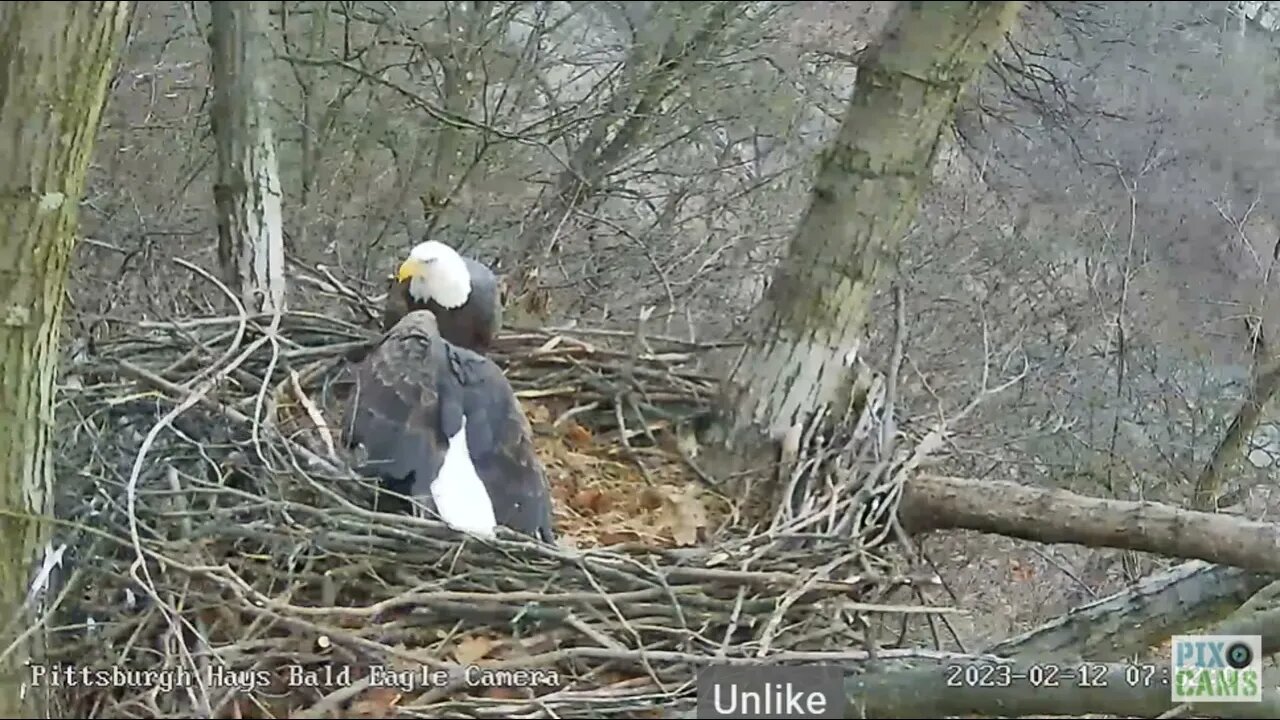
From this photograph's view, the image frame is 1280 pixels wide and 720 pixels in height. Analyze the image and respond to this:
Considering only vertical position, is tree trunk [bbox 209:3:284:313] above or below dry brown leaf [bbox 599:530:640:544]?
above

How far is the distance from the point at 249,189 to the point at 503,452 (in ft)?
2.90

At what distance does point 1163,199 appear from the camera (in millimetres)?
2781

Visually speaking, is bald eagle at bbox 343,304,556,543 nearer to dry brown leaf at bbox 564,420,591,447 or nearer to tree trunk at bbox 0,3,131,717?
dry brown leaf at bbox 564,420,591,447

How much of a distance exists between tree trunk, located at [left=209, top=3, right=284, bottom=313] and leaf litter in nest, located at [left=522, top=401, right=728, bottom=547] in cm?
61

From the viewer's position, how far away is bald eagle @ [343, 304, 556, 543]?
2.25m

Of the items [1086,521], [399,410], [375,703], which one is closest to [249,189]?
[399,410]

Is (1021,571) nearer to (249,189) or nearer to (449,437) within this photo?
(449,437)

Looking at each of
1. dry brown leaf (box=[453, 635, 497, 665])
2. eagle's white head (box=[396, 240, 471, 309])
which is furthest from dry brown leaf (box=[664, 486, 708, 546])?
eagle's white head (box=[396, 240, 471, 309])

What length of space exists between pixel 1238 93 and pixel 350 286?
2002mm

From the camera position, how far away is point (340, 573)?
194cm

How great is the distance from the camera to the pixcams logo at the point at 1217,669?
154 cm

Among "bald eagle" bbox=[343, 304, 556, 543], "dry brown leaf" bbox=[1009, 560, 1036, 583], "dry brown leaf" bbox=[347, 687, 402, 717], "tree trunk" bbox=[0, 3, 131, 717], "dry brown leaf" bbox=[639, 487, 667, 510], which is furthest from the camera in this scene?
"dry brown leaf" bbox=[1009, 560, 1036, 583]

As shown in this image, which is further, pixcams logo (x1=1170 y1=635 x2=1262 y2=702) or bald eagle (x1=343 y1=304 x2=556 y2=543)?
bald eagle (x1=343 y1=304 x2=556 y2=543)

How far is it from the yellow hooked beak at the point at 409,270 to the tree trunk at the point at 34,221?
48.2 inches
